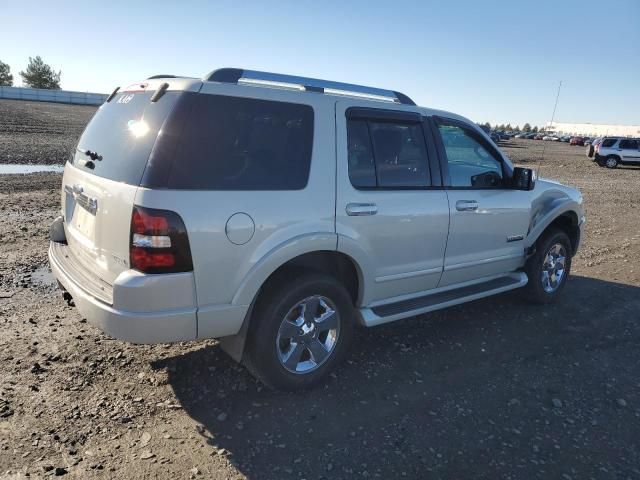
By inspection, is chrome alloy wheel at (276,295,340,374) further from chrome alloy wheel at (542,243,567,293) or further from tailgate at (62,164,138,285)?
chrome alloy wheel at (542,243,567,293)

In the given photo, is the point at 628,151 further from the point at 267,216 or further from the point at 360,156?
the point at 267,216

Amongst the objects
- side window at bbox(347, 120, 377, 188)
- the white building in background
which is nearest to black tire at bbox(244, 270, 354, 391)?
side window at bbox(347, 120, 377, 188)

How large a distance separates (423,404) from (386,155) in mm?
1857

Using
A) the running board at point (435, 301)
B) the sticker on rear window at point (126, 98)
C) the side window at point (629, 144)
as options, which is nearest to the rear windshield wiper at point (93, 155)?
the sticker on rear window at point (126, 98)

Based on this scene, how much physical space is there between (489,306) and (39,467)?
4.42 m

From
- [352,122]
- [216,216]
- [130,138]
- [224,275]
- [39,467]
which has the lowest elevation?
[39,467]

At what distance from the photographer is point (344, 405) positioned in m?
3.37

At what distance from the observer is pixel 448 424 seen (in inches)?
127

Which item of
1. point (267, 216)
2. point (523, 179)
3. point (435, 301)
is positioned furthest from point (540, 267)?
point (267, 216)

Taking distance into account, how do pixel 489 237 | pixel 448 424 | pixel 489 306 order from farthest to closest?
pixel 489 306 → pixel 489 237 → pixel 448 424

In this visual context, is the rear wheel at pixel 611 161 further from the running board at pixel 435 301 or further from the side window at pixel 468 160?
the side window at pixel 468 160

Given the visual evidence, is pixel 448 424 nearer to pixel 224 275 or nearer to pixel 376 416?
pixel 376 416

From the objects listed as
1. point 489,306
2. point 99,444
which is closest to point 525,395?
point 489,306

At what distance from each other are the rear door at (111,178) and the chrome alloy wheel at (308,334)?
1164mm
